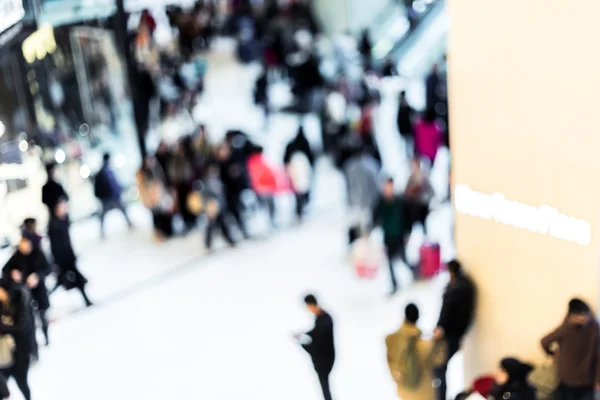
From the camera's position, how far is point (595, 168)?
620 cm

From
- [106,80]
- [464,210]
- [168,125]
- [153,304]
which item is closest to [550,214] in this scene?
[464,210]

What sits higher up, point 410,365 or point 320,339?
point 320,339

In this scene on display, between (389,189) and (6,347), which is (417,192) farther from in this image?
(6,347)

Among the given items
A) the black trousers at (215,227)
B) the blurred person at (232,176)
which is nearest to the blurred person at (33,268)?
the black trousers at (215,227)

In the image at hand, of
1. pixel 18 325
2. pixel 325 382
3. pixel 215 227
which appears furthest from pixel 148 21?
pixel 325 382

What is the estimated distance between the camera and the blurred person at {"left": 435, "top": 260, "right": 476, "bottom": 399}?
7.22 meters

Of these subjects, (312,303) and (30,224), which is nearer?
(312,303)

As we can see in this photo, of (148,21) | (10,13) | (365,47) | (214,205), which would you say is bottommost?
(214,205)

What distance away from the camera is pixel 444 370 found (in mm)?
7156

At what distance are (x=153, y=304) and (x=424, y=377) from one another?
4205mm

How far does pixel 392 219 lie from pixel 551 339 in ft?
9.98

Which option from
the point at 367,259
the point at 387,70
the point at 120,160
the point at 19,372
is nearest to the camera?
the point at 19,372

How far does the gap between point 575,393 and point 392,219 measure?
3238 millimetres

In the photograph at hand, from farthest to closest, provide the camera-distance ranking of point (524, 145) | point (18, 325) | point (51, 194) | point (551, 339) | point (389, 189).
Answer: point (51, 194)
point (389, 189)
point (18, 325)
point (524, 145)
point (551, 339)
